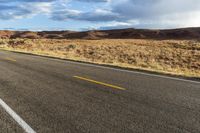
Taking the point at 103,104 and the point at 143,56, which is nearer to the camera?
the point at 103,104

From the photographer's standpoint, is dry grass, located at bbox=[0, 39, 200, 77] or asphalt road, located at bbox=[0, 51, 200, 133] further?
dry grass, located at bbox=[0, 39, 200, 77]

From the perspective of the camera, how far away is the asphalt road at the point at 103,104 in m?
5.64

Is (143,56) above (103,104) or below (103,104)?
below

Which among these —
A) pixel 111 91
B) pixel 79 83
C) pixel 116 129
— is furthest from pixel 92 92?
pixel 116 129

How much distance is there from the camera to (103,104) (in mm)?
7324

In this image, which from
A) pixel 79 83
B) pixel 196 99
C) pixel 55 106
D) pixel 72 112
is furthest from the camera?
pixel 79 83

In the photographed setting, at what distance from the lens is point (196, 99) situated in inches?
308

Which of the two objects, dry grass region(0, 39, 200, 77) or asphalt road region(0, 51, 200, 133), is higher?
asphalt road region(0, 51, 200, 133)

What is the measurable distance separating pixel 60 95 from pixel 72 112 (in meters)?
1.98

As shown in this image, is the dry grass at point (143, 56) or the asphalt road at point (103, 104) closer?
the asphalt road at point (103, 104)

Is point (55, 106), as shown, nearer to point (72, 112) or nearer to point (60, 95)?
point (72, 112)

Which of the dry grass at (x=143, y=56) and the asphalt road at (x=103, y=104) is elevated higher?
the asphalt road at (x=103, y=104)

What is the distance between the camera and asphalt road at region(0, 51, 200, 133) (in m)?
5.64

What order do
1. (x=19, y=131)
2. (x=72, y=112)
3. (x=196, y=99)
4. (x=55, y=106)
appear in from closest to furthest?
1. (x=19, y=131)
2. (x=72, y=112)
3. (x=55, y=106)
4. (x=196, y=99)
